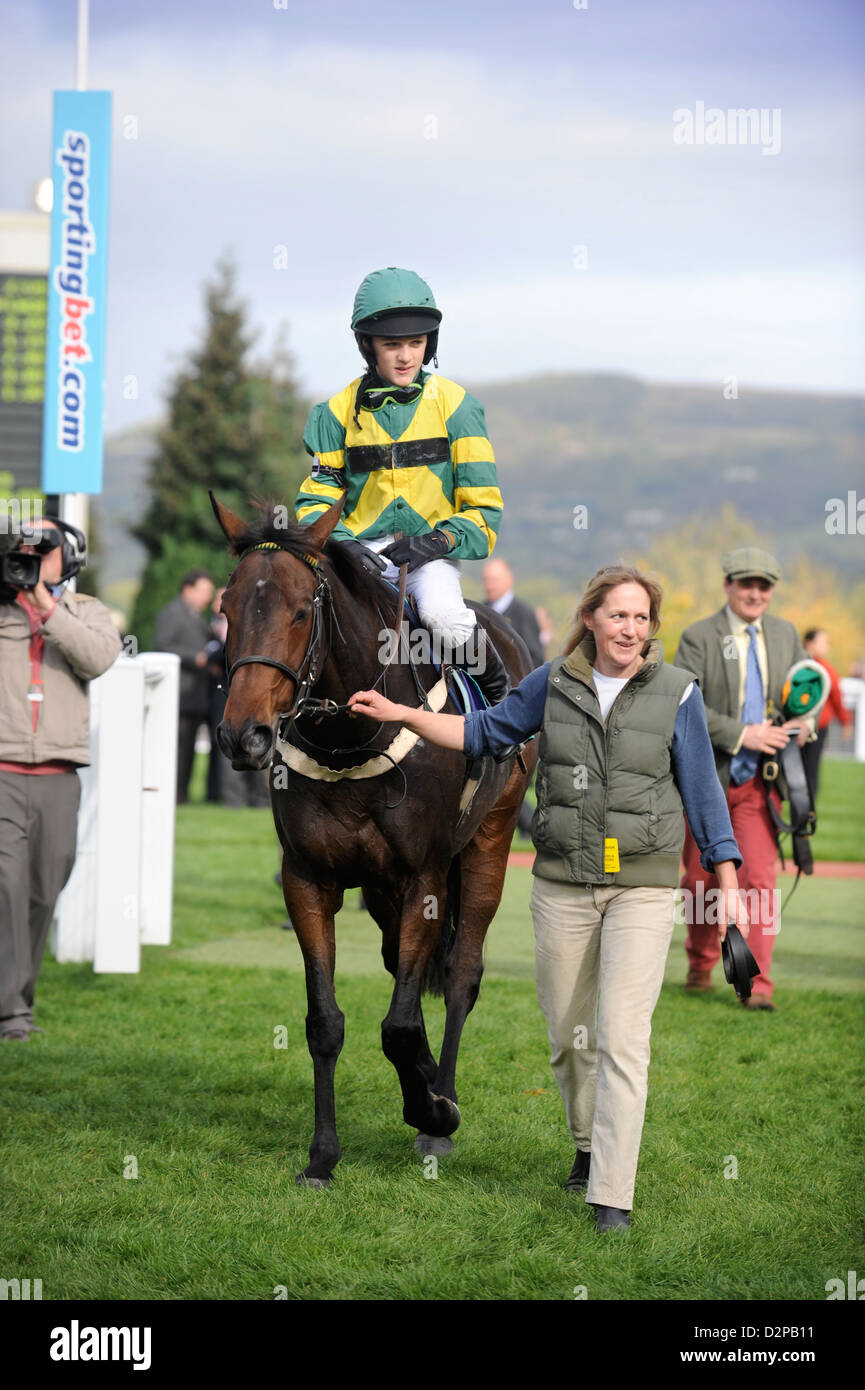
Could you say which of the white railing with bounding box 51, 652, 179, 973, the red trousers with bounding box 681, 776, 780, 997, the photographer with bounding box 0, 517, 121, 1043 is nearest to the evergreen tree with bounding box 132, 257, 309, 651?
the white railing with bounding box 51, 652, 179, 973

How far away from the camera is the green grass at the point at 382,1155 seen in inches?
165

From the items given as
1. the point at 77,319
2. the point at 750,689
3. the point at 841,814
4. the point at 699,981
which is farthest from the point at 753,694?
the point at 841,814

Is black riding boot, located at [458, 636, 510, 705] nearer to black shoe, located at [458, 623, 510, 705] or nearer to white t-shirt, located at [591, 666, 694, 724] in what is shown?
black shoe, located at [458, 623, 510, 705]

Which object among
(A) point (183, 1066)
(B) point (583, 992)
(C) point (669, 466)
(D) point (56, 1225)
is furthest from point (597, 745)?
(C) point (669, 466)

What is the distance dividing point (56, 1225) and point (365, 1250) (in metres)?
0.91

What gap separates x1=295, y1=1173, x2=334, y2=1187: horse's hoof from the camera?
16.1 ft

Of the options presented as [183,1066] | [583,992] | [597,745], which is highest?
[597,745]

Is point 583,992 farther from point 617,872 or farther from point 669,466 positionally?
point 669,466

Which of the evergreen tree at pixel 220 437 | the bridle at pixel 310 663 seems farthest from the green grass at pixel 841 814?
the evergreen tree at pixel 220 437

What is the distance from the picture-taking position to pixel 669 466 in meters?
183

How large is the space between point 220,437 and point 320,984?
43.8m

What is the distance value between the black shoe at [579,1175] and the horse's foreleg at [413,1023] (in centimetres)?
46
